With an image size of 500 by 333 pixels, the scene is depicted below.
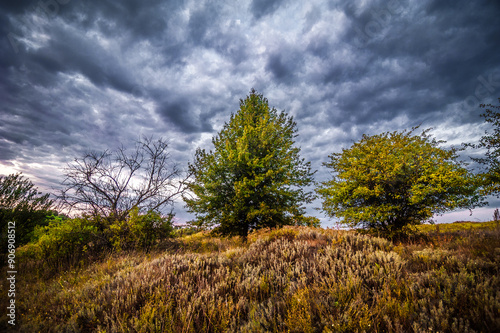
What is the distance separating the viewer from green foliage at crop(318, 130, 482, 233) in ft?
29.6

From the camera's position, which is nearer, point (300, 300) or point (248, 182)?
point (300, 300)

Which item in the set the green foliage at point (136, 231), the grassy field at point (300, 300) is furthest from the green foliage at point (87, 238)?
the grassy field at point (300, 300)

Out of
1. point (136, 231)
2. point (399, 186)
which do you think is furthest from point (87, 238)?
point (399, 186)

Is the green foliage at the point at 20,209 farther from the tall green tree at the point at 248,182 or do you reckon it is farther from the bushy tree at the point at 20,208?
the tall green tree at the point at 248,182

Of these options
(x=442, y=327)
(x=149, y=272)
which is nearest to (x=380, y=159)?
(x=442, y=327)

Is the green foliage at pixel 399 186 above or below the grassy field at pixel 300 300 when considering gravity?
above

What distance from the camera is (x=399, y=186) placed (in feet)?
33.0

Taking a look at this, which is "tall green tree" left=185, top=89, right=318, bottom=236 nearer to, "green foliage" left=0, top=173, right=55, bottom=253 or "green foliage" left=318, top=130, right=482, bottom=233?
"green foliage" left=318, top=130, right=482, bottom=233

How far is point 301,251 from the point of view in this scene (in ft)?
17.4

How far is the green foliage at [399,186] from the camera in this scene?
356 inches

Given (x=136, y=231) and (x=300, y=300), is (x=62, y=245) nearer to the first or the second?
(x=136, y=231)

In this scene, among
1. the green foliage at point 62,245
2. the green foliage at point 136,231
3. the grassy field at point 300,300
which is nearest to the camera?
the grassy field at point 300,300

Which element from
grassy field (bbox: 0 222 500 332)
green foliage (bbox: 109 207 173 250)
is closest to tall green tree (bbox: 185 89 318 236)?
green foliage (bbox: 109 207 173 250)

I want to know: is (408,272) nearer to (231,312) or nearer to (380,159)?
(231,312)
